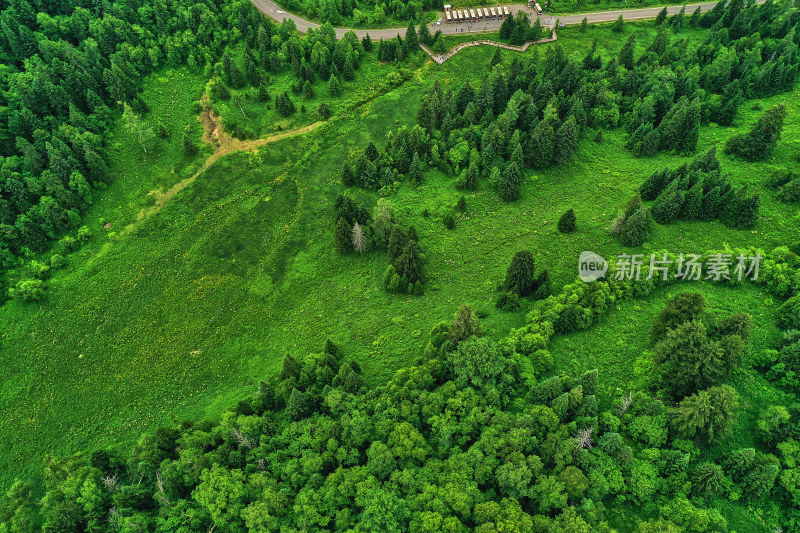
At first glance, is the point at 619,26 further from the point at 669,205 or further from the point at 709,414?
the point at 709,414

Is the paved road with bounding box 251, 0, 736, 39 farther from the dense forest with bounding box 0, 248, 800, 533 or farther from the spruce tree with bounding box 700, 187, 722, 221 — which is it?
the dense forest with bounding box 0, 248, 800, 533

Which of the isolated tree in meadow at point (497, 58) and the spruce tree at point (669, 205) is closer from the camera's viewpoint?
the spruce tree at point (669, 205)

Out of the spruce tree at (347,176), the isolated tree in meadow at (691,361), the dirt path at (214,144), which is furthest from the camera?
the spruce tree at (347,176)

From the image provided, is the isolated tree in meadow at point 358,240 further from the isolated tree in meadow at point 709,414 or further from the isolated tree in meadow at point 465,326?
the isolated tree in meadow at point 709,414

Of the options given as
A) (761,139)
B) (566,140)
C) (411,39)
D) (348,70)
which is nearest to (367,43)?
(411,39)

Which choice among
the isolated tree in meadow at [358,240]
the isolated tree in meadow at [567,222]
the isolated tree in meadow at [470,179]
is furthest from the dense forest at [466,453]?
the isolated tree in meadow at [470,179]

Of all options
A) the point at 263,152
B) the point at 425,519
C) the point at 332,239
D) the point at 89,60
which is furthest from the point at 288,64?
the point at 425,519
